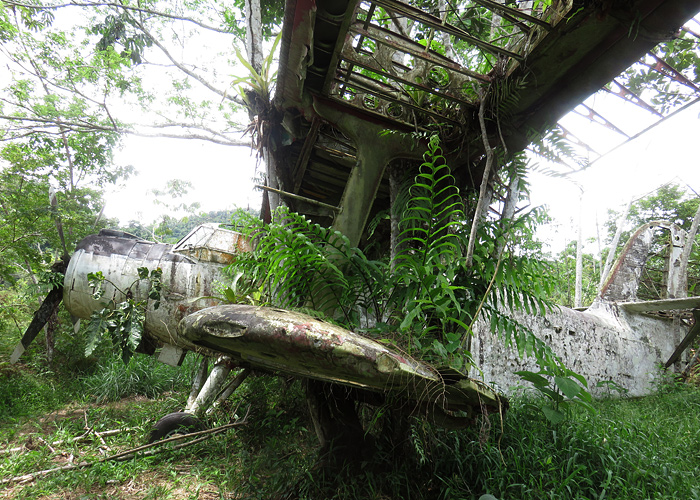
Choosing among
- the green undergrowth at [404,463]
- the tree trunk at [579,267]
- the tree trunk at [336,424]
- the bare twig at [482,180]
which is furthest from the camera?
the tree trunk at [579,267]

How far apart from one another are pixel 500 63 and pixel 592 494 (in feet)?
9.73

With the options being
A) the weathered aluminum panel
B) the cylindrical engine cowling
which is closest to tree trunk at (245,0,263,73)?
the weathered aluminum panel

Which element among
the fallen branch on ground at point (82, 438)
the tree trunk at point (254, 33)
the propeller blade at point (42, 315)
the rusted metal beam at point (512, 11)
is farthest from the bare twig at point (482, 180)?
the propeller blade at point (42, 315)

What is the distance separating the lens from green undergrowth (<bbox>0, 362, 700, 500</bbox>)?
8.12 ft

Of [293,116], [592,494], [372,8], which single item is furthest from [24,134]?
[592,494]

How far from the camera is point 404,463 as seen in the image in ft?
8.71

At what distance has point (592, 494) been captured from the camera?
2373mm

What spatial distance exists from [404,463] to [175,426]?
267 cm

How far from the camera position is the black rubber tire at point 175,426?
3.78m

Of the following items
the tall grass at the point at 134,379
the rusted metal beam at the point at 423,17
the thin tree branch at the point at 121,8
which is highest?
the thin tree branch at the point at 121,8

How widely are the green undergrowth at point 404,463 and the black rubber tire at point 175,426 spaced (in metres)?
0.26

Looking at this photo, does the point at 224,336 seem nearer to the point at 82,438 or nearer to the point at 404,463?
the point at 404,463

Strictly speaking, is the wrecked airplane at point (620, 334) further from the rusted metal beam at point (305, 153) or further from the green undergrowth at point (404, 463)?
the rusted metal beam at point (305, 153)

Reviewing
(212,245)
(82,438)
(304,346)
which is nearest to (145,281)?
(212,245)
